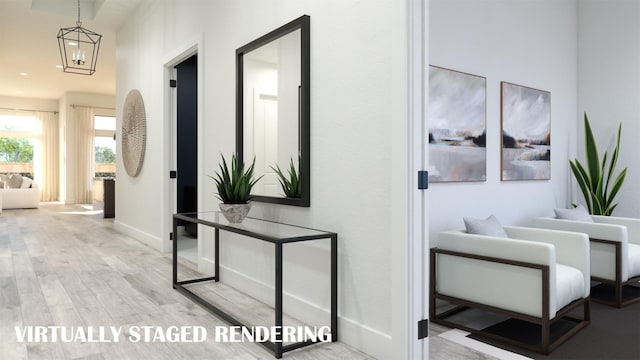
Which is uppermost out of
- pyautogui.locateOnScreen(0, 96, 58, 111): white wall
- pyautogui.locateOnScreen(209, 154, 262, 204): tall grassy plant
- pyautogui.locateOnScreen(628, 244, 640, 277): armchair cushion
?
pyautogui.locateOnScreen(0, 96, 58, 111): white wall

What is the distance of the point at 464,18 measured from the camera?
10.3 feet

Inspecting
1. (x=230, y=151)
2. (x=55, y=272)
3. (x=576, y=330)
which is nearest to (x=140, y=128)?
(x=55, y=272)

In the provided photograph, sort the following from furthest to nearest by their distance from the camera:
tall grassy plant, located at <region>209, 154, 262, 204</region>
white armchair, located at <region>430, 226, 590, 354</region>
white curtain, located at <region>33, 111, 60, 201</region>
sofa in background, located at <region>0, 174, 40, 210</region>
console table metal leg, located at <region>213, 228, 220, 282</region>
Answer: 1. white curtain, located at <region>33, 111, 60, 201</region>
2. sofa in background, located at <region>0, 174, 40, 210</region>
3. console table metal leg, located at <region>213, 228, 220, 282</region>
4. tall grassy plant, located at <region>209, 154, 262, 204</region>
5. white armchair, located at <region>430, 226, 590, 354</region>

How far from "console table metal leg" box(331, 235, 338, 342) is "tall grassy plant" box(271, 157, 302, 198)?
1.51ft

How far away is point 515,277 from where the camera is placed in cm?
231

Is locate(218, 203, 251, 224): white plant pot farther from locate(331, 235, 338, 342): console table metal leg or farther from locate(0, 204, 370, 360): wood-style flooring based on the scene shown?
locate(331, 235, 338, 342): console table metal leg

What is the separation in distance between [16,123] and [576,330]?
44.5 ft

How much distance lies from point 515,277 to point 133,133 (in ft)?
15.9

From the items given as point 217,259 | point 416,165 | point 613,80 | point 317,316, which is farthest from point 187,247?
point 613,80

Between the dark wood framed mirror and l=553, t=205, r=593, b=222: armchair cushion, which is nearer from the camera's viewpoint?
the dark wood framed mirror

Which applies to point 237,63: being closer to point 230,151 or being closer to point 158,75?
point 230,151

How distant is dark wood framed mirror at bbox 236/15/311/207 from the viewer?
2.58 meters

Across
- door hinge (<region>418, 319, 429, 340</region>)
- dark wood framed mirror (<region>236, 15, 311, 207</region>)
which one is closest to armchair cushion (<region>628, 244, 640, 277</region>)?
door hinge (<region>418, 319, 429, 340</region>)

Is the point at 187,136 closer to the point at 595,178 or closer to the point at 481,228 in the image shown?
the point at 481,228
